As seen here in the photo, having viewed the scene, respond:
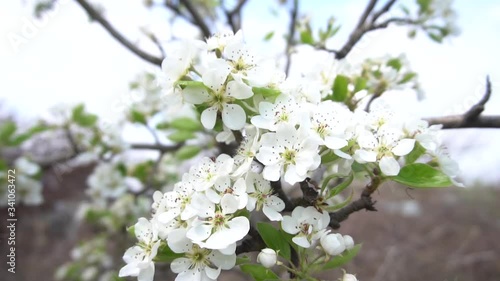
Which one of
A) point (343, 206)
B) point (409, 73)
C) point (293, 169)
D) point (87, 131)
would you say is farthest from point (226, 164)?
point (87, 131)

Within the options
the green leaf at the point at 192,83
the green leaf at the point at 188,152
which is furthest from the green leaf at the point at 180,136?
the green leaf at the point at 192,83

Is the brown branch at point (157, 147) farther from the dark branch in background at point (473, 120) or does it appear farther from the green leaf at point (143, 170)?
the dark branch in background at point (473, 120)

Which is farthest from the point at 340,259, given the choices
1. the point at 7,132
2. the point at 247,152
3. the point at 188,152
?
the point at 7,132

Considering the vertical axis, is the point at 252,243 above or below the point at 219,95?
below

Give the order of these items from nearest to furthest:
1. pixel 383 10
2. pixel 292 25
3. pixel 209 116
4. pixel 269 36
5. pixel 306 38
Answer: pixel 209 116, pixel 306 38, pixel 383 10, pixel 269 36, pixel 292 25

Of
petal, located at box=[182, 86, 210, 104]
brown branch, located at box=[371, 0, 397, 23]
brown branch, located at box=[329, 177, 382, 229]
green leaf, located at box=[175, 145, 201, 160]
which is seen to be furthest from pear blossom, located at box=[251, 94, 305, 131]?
green leaf, located at box=[175, 145, 201, 160]

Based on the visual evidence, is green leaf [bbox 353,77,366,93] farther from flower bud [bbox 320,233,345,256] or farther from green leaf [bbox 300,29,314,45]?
flower bud [bbox 320,233,345,256]

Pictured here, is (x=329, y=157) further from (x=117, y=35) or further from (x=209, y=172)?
(x=117, y=35)
